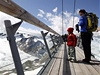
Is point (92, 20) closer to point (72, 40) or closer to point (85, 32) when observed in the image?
point (85, 32)

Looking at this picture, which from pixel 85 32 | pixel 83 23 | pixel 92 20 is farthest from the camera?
pixel 85 32

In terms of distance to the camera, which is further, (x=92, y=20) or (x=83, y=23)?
(x=83, y=23)

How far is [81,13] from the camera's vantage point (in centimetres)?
495

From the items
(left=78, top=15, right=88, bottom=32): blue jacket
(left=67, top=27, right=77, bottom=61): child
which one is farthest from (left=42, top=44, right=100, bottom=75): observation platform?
(left=78, top=15, right=88, bottom=32): blue jacket

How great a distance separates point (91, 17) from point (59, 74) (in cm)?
194

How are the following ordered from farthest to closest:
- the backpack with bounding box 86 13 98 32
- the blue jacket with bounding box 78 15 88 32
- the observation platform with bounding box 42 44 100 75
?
the blue jacket with bounding box 78 15 88 32, the backpack with bounding box 86 13 98 32, the observation platform with bounding box 42 44 100 75

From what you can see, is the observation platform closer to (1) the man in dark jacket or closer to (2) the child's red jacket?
(1) the man in dark jacket

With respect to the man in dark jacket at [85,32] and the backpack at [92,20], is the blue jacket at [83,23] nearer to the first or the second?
the man in dark jacket at [85,32]

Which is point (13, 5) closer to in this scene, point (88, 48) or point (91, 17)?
point (91, 17)

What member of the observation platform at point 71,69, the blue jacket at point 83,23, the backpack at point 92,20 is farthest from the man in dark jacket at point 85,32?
the observation platform at point 71,69

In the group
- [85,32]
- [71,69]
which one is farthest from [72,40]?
[71,69]

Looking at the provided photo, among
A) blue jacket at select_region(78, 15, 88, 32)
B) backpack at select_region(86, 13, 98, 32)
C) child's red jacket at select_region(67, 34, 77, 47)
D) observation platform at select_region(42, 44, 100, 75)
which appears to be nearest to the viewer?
observation platform at select_region(42, 44, 100, 75)

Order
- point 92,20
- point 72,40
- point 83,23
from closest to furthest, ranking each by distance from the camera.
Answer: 1. point 92,20
2. point 83,23
3. point 72,40

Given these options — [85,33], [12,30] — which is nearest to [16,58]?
[12,30]
